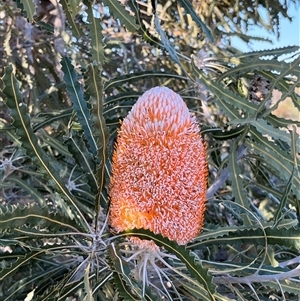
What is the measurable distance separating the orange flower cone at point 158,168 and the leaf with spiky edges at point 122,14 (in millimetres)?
189

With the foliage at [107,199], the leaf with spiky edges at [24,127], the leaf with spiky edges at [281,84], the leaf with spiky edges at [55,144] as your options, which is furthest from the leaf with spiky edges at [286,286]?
the leaf with spiky edges at [55,144]

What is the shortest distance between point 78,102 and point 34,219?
0.18 m

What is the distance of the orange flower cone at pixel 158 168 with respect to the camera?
577 mm

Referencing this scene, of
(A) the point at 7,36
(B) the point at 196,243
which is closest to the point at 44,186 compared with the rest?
(A) the point at 7,36

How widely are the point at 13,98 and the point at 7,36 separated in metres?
0.94

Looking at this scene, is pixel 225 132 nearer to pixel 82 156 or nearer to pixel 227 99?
pixel 227 99

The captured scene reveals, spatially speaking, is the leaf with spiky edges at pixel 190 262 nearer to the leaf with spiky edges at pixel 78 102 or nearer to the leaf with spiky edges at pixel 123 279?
the leaf with spiky edges at pixel 123 279

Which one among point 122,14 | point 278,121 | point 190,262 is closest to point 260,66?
point 278,121

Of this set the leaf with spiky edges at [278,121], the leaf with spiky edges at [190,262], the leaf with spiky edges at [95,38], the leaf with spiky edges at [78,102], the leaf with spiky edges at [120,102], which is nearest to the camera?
the leaf with spiky edges at [190,262]

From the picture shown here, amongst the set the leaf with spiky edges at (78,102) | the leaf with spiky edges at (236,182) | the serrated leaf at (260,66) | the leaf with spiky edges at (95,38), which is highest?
the leaf with spiky edges at (95,38)

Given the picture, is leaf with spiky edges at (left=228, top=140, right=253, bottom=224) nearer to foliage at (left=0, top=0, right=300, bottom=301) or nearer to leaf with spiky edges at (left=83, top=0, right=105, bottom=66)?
foliage at (left=0, top=0, right=300, bottom=301)

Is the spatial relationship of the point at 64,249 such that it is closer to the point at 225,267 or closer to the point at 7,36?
the point at 225,267

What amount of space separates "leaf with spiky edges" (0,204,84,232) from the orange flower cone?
0.21 ft

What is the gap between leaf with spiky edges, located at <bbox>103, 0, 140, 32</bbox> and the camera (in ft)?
2.45
